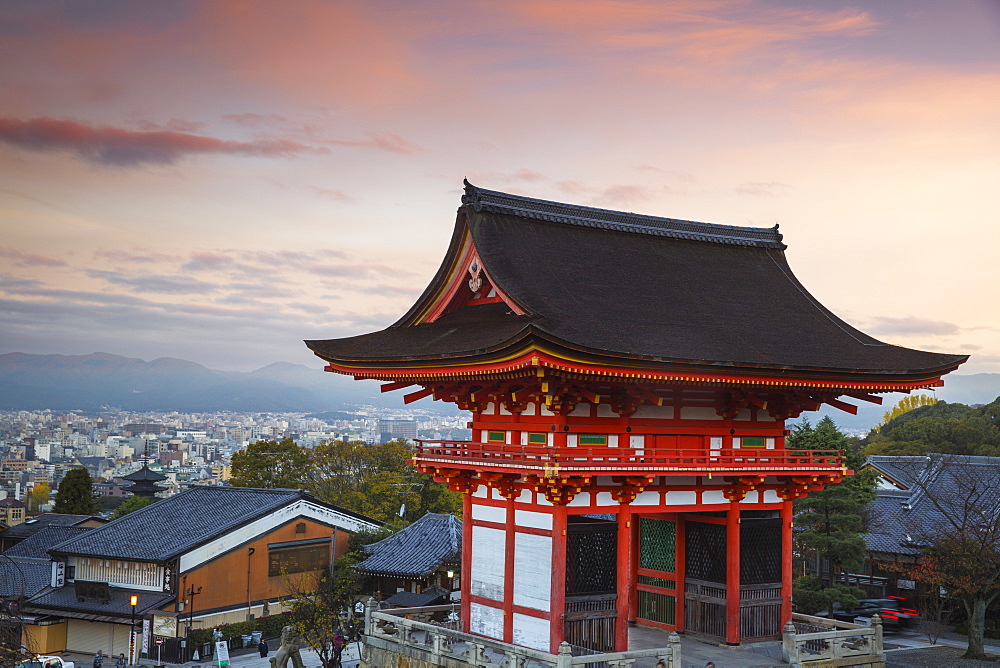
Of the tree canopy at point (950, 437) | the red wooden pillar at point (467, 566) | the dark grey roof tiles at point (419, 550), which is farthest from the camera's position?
the tree canopy at point (950, 437)

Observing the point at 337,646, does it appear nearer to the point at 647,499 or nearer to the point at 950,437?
the point at 647,499

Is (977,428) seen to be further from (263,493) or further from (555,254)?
(555,254)

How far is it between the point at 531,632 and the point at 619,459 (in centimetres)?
462

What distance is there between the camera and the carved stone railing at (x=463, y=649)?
19328mm

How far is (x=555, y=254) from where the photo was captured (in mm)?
24172

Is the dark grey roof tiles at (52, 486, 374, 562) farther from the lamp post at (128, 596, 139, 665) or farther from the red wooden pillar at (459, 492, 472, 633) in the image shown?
the red wooden pillar at (459, 492, 472, 633)

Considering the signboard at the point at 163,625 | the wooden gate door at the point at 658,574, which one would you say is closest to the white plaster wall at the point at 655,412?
the wooden gate door at the point at 658,574

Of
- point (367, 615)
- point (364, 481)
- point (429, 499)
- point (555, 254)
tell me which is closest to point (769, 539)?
point (555, 254)

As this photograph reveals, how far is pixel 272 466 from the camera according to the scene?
7094cm

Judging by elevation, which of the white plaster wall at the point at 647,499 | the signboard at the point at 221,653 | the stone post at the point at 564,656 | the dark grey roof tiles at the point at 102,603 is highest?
the white plaster wall at the point at 647,499

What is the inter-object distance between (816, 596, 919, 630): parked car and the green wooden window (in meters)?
13.3

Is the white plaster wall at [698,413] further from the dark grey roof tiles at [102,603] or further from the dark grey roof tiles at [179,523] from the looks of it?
the dark grey roof tiles at [102,603]

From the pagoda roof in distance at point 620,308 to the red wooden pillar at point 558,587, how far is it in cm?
424

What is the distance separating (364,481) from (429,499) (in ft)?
22.2
